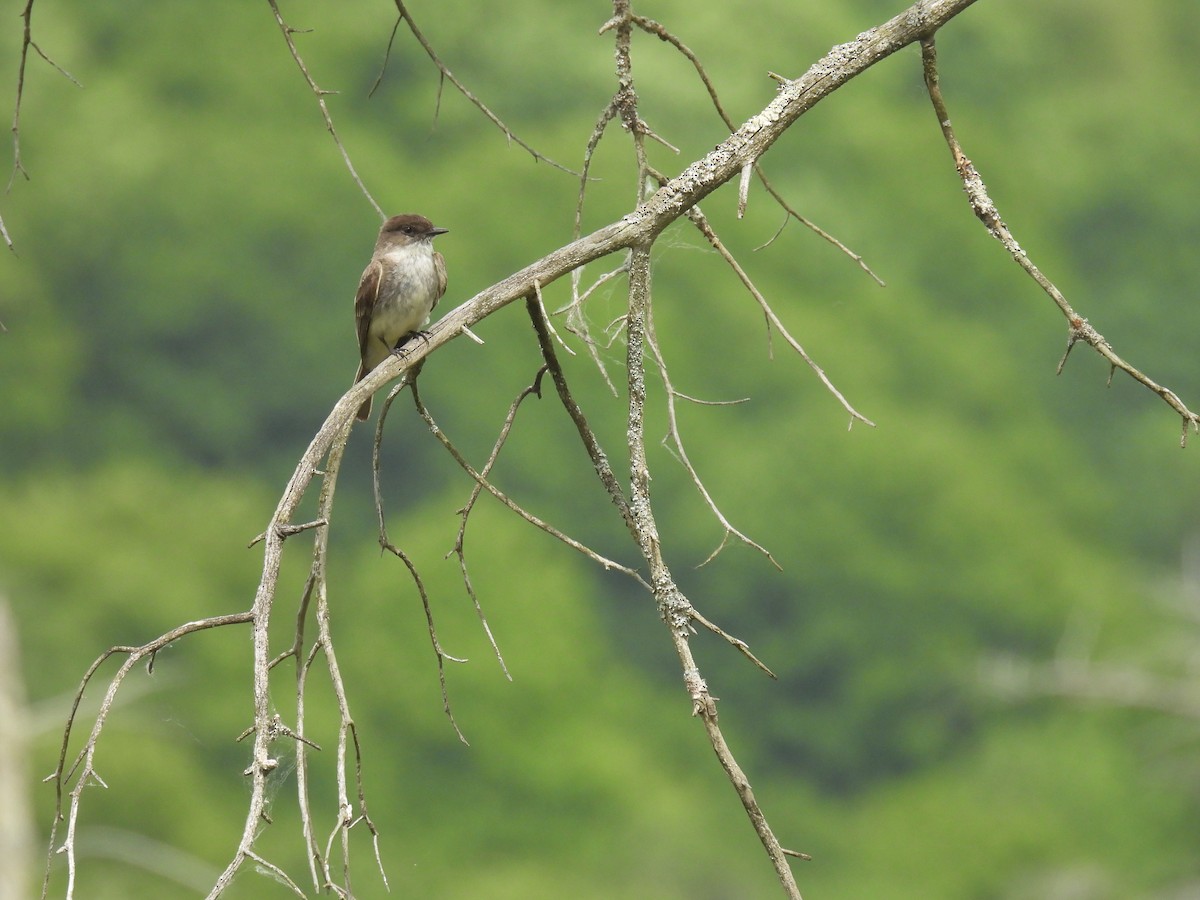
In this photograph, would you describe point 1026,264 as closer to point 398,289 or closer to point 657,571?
point 657,571

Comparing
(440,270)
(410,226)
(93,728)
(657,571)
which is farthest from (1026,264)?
(410,226)

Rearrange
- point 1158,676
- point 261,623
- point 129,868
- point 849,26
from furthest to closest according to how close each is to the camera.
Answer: point 849,26 < point 1158,676 < point 129,868 < point 261,623

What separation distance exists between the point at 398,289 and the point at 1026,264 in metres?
2.38

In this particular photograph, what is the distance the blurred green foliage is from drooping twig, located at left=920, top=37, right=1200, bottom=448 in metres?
11.2

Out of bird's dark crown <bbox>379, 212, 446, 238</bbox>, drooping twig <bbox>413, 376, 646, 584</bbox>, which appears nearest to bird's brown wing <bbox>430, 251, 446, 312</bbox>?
bird's dark crown <bbox>379, 212, 446, 238</bbox>

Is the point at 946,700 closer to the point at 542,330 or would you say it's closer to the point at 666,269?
the point at 666,269

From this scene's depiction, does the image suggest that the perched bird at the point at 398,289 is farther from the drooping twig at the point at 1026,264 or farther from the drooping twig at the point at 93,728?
the drooping twig at the point at 93,728

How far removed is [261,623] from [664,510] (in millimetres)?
13652

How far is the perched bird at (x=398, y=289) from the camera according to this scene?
4105 millimetres

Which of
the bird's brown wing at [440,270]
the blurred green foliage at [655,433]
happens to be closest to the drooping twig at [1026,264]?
the bird's brown wing at [440,270]

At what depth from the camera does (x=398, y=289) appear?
411 cm

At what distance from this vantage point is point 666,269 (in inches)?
656

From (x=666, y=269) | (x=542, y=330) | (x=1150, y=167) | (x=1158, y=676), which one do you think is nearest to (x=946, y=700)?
(x=1158, y=676)

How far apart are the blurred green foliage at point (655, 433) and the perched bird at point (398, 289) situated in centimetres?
921
